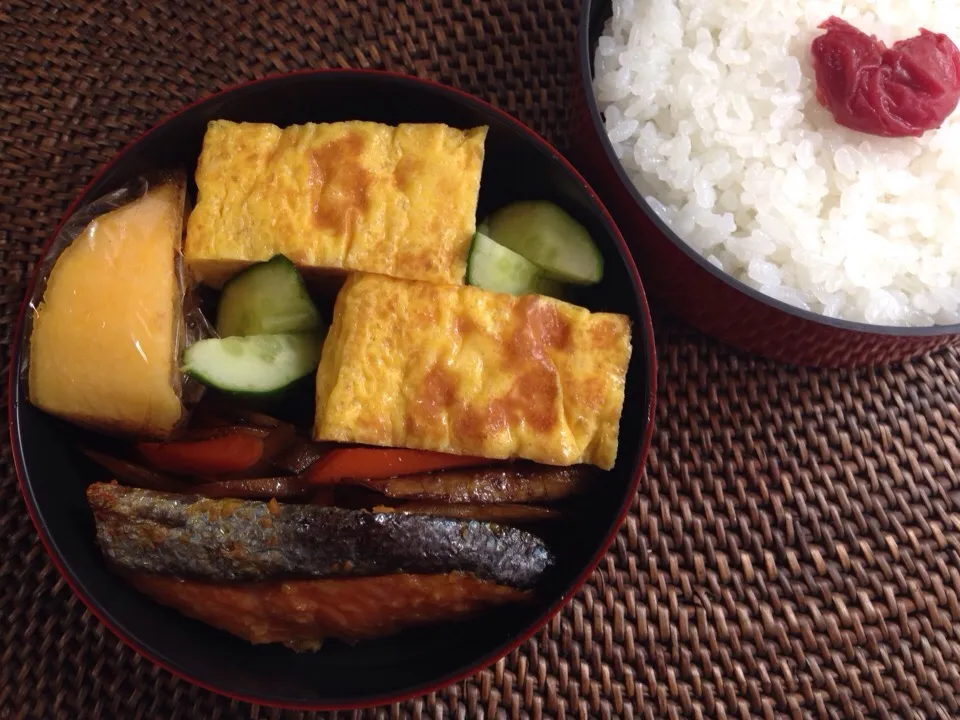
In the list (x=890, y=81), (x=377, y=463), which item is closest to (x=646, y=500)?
(x=377, y=463)

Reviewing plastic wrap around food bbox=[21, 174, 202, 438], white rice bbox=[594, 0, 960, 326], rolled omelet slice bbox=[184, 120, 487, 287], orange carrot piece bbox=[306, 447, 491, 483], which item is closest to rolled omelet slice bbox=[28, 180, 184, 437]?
plastic wrap around food bbox=[21, 174, 202, 438]

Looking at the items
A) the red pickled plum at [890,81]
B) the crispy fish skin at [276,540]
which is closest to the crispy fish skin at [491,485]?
the crispy fish skin at [276,540]

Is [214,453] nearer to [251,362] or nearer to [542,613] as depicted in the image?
[251,362]

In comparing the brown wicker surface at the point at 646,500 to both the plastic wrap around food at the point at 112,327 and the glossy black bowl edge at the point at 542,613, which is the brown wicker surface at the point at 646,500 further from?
the plastic wrap around food at the point at 112,327

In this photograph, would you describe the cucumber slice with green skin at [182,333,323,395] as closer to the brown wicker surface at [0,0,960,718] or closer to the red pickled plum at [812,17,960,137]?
the brown wicker surface at [0,0,960,718]

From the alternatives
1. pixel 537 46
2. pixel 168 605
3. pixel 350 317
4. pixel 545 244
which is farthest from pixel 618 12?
pixel 168 605
